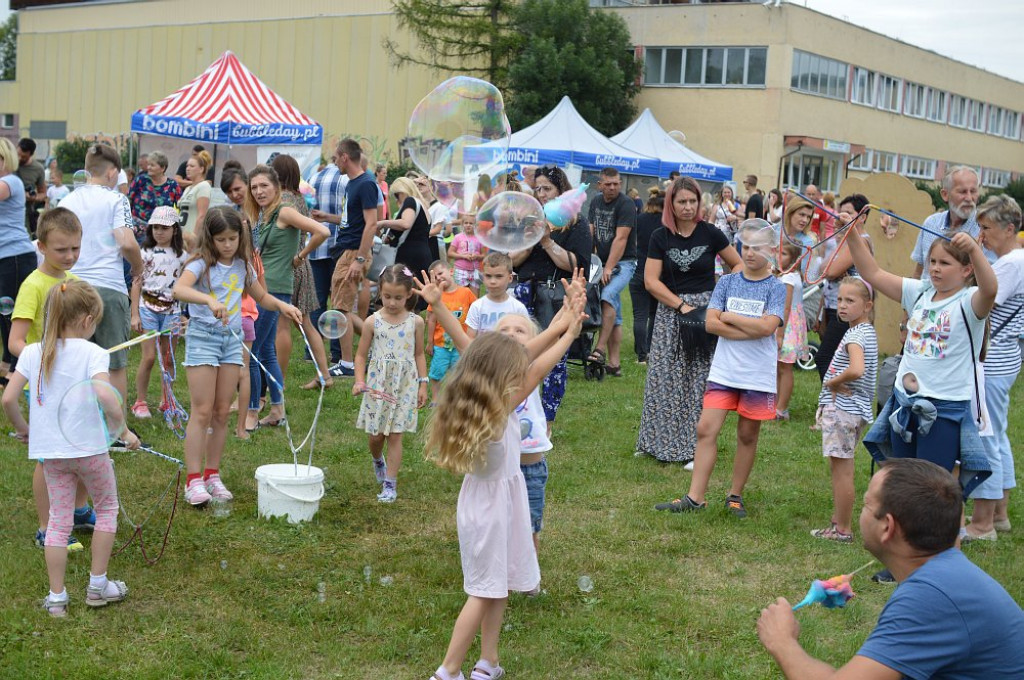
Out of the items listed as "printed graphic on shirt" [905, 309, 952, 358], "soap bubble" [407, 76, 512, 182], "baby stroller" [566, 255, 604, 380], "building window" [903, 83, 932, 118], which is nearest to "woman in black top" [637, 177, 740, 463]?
"soap bubble" [407, 76, 512, 182]

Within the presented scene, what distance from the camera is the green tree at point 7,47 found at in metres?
89.5

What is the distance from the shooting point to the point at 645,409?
748 centimetres

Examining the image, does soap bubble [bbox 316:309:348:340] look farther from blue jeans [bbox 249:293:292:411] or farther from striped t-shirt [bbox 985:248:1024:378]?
striped t-shirt [bbox 985:248:1024:378]

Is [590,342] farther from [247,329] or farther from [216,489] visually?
[216,489]

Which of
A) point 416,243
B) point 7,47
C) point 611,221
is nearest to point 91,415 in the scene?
point 416,243

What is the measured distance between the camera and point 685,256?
7.05 meters

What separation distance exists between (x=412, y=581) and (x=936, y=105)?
167 feet

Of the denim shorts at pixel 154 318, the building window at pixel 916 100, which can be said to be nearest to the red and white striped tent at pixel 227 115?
the denim shorts at pixel 154 318

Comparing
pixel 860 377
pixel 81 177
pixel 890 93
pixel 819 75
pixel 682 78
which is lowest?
pixel 860 377

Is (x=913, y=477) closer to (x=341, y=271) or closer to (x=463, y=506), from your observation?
(x=463, y=506)

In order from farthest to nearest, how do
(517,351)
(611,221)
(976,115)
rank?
1. (976,115)
2. (611,221)
3. (517,351)

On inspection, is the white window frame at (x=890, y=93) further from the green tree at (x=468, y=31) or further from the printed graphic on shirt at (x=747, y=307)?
the printed graphic on shirt at (x=747, y=307)

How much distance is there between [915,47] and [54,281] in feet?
155

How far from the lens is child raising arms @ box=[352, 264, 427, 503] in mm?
6059
